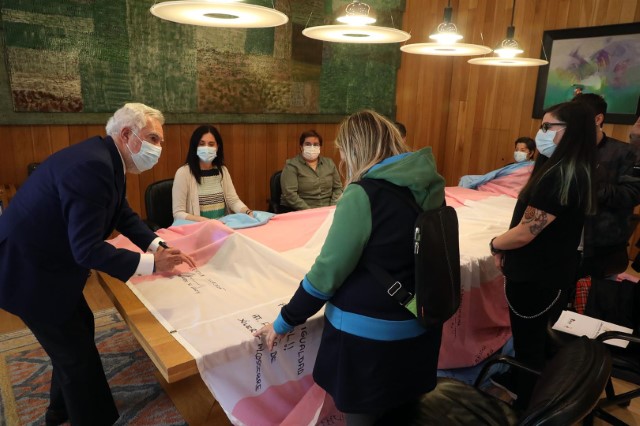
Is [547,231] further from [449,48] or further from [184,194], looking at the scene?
[184,194]

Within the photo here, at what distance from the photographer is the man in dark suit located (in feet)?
4.54

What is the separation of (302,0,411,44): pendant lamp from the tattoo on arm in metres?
1.02

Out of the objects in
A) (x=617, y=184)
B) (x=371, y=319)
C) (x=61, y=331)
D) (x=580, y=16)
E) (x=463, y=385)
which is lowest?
(x=463, y=385)

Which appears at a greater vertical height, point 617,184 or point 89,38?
point 89,38

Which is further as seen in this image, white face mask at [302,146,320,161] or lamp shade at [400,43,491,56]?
white face mask at [302,146,320,161]

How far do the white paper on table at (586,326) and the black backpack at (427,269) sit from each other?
1.01 meters

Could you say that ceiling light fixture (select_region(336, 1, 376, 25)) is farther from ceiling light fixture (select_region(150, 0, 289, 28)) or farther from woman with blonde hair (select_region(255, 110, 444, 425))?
woman with blonde hair (select_region(255, 110, 444, 425))

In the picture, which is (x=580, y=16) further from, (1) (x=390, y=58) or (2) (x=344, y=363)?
(2) (x=344, y=363)

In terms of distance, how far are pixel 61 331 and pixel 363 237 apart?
3.81 feet

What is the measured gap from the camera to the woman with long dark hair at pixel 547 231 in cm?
159

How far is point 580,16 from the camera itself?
4227 millimetres

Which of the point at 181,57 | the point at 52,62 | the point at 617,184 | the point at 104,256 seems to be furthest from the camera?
the point at 181,57

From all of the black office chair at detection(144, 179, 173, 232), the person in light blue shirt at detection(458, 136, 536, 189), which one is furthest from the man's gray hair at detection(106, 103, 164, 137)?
the person in light blue shirt at detection(458, 136, 536, 189)

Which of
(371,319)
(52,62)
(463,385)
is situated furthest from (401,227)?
(52,62)
